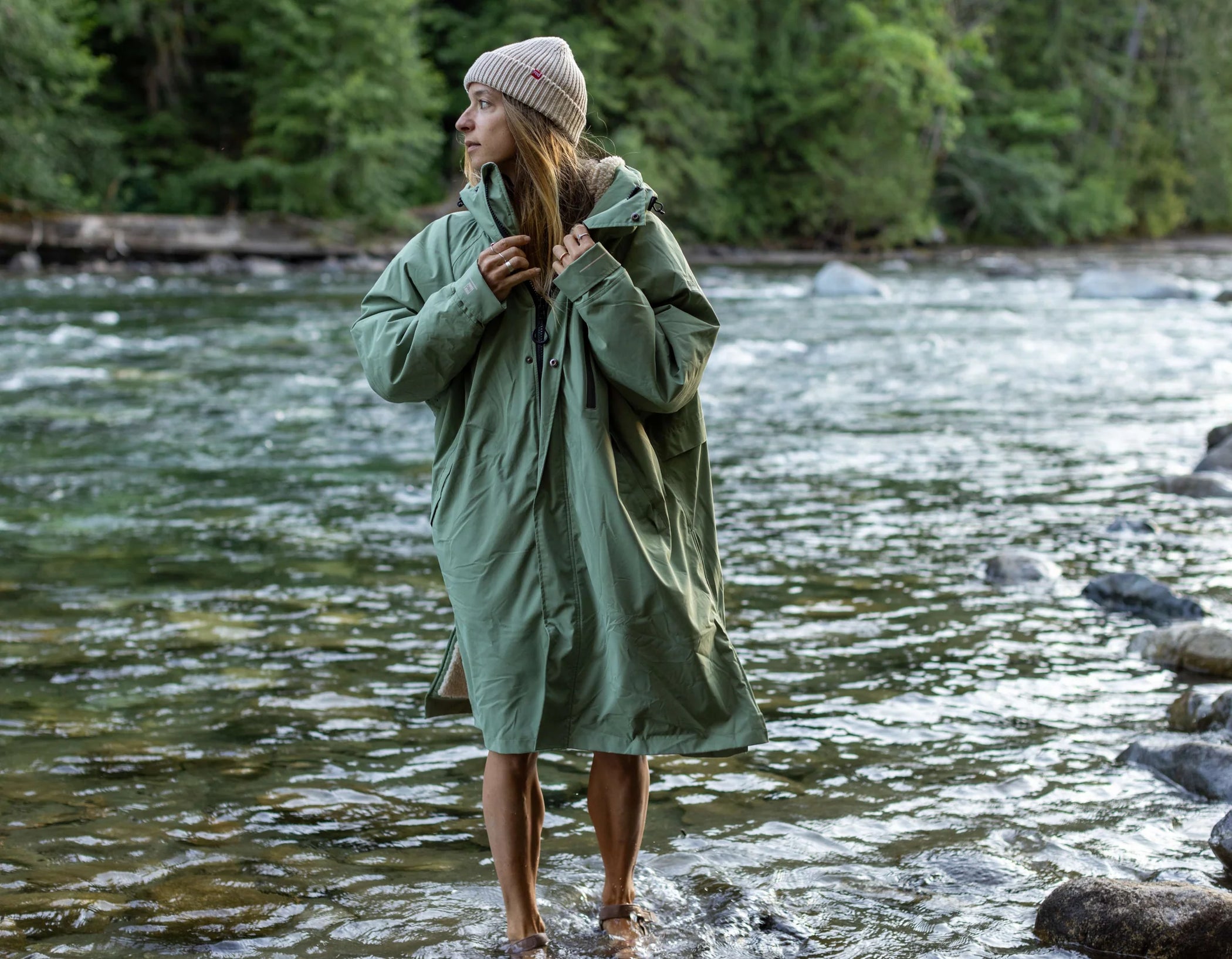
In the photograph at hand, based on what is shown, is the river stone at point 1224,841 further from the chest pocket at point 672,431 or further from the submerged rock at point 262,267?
the submerged rock at point 262,267

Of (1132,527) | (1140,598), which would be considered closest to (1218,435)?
(1132,527)

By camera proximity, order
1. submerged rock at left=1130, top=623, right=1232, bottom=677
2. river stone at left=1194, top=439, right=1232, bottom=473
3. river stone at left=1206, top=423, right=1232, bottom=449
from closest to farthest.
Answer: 1. submerged rock at left=1130, top=623, right=1232, bottom=677
2. river stone at left=1194, top=439, right=1232, bottom=473
3. river stone at left=1206, top=423, right=1232, bottom=449

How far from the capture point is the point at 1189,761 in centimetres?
394

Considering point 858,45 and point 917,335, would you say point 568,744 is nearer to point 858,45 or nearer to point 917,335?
point 917,335

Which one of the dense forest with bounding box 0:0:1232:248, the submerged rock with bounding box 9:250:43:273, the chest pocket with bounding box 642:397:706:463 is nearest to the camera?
the chest pocket with bounding box 642:397:706:463

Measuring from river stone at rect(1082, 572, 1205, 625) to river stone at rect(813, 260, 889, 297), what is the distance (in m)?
17.7

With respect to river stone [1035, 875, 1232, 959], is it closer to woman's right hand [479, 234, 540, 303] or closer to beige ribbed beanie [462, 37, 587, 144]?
woman's right hand [479, 234, 540, 303]

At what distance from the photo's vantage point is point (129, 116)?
33.3m

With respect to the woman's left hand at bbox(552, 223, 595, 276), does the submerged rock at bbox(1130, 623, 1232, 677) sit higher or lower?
lower

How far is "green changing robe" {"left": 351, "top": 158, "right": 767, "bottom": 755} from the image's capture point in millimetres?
2631

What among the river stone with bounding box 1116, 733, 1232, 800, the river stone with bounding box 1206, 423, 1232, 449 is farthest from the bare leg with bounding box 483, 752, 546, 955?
the river stone with bounding box 1206, 423, 1232, 449

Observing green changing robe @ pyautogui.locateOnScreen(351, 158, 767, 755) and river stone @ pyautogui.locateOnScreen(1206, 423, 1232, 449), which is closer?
green changing robe @ pyautogui.locateOnScreen(351, 158, 767, 755)

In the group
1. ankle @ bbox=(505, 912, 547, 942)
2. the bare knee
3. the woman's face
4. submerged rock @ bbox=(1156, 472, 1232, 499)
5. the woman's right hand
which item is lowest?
submerged rock @ bbox=(1156, 472, 1232, 499)

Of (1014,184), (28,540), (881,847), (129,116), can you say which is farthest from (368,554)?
(1014,184)
